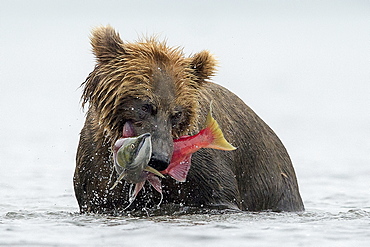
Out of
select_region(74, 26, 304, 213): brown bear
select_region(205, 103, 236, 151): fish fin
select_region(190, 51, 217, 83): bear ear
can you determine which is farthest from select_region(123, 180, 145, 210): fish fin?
select_region(190, 51, 217, 83): bear ear

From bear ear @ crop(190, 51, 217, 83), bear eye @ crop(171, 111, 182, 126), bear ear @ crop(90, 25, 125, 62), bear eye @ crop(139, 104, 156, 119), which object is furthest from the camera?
bear ear @ crop(190, 51, 217, 83)

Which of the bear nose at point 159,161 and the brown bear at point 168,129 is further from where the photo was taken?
the brown bear at point 168,129

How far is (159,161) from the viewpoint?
6.96 meters

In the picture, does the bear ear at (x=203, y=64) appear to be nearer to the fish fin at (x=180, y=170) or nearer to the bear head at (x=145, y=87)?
the bear head at (x=145, y=87)

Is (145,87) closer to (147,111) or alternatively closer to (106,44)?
(147,111)

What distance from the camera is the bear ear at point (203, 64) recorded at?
25.5 feet

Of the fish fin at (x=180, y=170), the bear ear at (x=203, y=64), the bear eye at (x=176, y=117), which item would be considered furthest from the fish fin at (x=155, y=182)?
the bear ear at (x=203, y=64)

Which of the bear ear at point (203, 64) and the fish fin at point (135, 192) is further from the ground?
the bear ear at point (203, 64)

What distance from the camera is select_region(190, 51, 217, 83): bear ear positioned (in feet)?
25.5

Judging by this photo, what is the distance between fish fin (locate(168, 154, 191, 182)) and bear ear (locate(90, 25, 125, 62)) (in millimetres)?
1028

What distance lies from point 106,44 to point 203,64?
833mm

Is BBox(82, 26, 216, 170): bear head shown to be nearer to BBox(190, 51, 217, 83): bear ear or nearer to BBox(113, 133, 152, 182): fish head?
BBox(190, 51, 217, 83): bear ear

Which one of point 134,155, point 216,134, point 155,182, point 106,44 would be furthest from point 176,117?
point 106,44

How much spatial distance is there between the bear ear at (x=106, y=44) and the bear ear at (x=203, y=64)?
2.04ft
